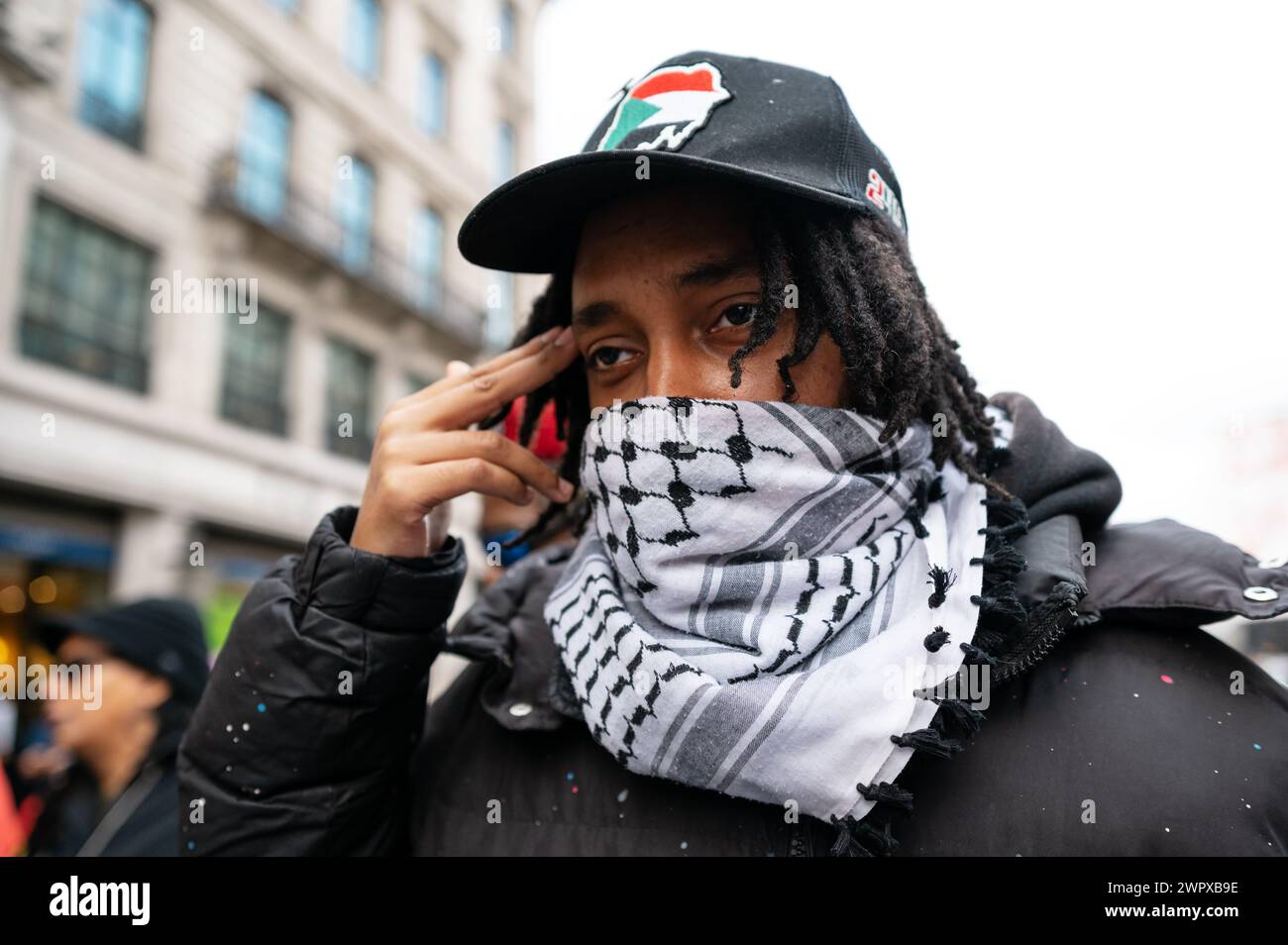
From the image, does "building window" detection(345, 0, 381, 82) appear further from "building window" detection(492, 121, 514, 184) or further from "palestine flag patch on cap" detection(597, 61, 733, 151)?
"palestine flag patch on cap" detection(597, 61, 733, 151)

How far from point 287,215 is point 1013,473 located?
1381cm

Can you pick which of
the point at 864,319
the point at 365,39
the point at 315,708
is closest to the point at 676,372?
the point at 864,319

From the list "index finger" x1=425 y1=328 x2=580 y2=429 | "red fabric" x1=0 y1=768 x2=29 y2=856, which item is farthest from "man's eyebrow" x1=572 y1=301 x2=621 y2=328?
"red fabric" x1=0 y1=768 x2=29 y2=856

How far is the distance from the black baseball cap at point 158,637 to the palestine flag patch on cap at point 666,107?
2973 millimetres

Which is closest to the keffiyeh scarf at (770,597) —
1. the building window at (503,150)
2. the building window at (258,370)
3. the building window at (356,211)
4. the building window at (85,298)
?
the building window at (85,298)

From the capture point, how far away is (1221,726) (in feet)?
3.66

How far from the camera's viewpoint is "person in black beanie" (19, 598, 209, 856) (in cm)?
343

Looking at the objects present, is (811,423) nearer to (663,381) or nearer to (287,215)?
(663,381)

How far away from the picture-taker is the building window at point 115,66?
1059cm

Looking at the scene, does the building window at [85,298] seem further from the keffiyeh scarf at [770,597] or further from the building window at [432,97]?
the keffiyeh scarf at [770,597]

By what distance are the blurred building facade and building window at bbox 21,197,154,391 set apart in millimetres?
25

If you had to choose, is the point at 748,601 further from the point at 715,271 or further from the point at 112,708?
the point at 112,708

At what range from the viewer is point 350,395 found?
14.7 metres

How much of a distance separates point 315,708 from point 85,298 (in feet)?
36.0
